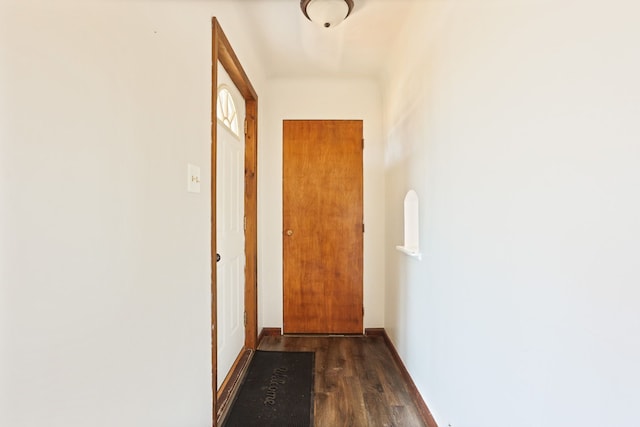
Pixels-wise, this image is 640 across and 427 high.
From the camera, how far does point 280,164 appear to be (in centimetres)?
289

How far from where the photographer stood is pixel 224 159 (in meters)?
1.97

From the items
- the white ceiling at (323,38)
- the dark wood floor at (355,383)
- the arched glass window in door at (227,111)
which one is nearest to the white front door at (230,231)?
the arched glass window in door at (227,111)

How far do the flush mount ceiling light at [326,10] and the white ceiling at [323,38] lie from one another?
0.10m
